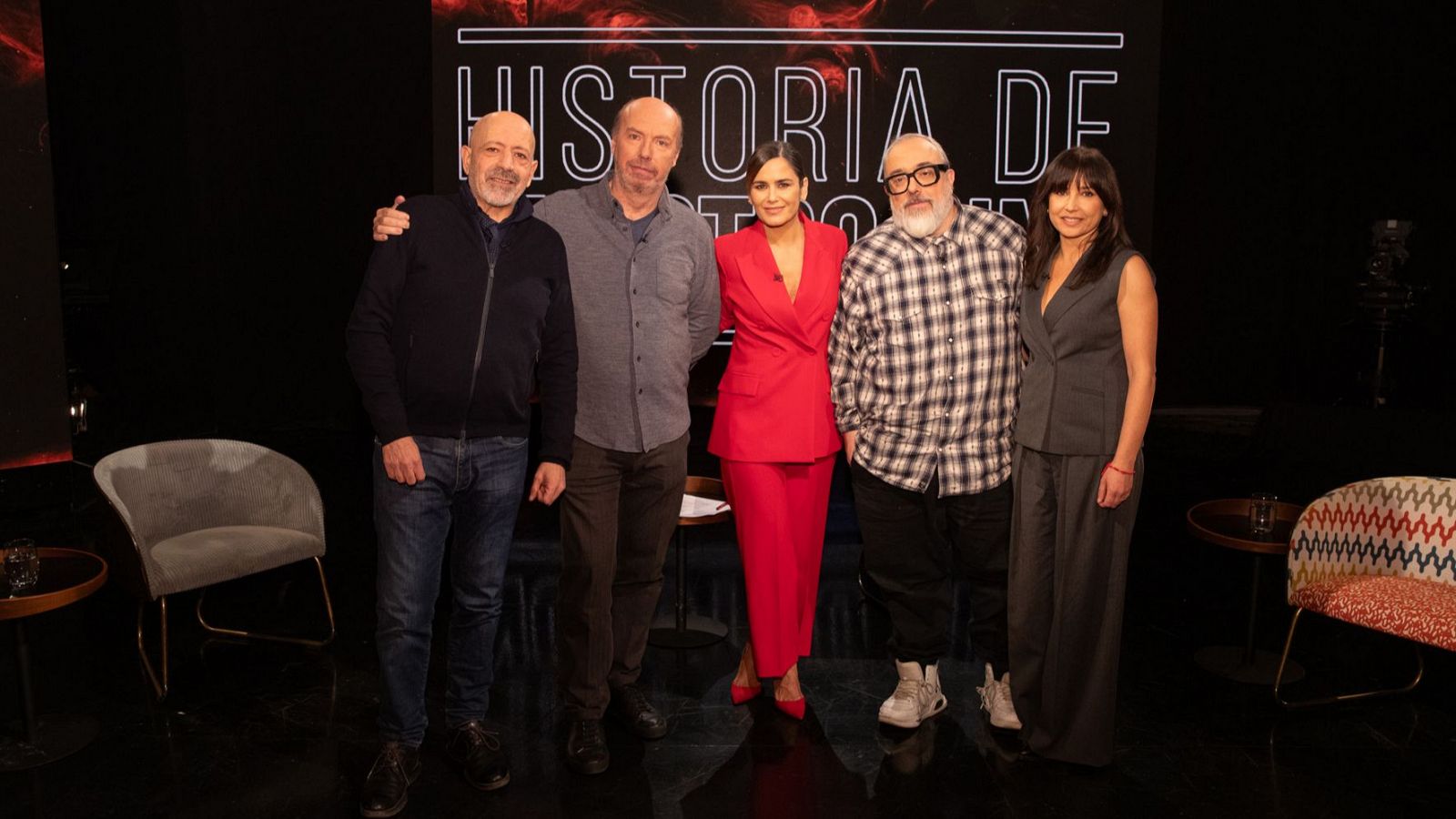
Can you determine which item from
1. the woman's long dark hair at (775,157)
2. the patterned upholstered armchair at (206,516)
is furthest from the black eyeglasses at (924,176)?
the patterned upholstered armchair at (206,516)

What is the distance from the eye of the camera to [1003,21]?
5695 millimetres

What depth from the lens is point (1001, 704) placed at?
3.62 m

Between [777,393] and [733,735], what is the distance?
111cm

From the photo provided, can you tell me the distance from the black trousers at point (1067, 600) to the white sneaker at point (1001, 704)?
0.19 metres

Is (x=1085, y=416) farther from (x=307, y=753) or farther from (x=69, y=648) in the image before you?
(x=69, y=648)

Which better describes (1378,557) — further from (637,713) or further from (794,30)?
(794,30)

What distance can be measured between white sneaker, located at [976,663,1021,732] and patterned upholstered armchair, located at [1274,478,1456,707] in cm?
100

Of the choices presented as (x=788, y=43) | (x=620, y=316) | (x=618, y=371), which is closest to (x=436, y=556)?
(x=618, y=371)

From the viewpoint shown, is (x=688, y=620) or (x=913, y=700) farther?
(x=688, y=620)

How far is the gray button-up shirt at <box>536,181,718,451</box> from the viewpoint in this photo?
3.31m

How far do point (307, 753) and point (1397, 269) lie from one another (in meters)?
5.94

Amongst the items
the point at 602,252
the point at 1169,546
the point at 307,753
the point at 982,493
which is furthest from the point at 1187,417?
A: the point at 307,753

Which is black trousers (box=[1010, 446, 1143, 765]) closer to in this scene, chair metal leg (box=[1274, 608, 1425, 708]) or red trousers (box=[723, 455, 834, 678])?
red trousers (box=[723, 455, 834, 678])

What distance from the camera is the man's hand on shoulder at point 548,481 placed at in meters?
3.16
